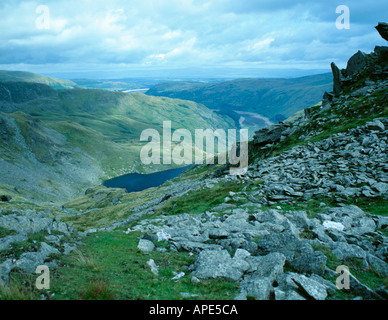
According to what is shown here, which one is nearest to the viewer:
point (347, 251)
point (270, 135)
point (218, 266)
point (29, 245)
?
point (218, 266)

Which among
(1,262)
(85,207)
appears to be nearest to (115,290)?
(1,262)

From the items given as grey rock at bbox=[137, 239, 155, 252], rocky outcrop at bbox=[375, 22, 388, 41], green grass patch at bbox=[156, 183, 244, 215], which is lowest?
green grass patch at bbox=[156, 183, 244, 215]

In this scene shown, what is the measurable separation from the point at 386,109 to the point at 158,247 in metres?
40.6

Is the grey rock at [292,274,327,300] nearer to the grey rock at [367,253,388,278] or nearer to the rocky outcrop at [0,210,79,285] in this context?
the grey rock at [367,253,388,278]

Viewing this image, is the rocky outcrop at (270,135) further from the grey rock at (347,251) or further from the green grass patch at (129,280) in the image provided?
the green grass patch at (129,280)

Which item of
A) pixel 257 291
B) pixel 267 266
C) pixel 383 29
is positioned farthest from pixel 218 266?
pixel 383 29

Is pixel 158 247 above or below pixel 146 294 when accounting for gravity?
below

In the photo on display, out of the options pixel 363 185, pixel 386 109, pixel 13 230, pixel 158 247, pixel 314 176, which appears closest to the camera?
pixel 13 230

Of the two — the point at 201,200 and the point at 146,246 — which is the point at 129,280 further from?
the point at 201,200

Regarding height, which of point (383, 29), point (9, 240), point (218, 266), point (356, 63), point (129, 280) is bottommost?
point (129, 280)

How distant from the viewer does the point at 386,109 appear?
3616cm

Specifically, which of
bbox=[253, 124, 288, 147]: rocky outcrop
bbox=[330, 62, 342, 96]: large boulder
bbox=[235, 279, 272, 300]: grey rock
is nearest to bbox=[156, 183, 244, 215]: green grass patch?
bbox=[253, 124, 288, 147]: rocky outcrop

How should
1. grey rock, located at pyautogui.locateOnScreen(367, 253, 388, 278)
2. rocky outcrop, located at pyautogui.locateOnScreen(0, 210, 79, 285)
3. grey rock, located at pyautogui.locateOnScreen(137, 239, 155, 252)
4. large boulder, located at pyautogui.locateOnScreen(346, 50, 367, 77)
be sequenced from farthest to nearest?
large boulder, located at pyautogui.locateOnScreen(346, 50, 367, 77) → grey rock, located at pyautogui.locateOnScreen(137, 239, 155, 252) → grey rock, located at pyautogui.locateOnScreen(367, 253, 388, 278) → rocky outcrop, located at pyautogui.locateOnScreen(0, 210, 79, 285)
